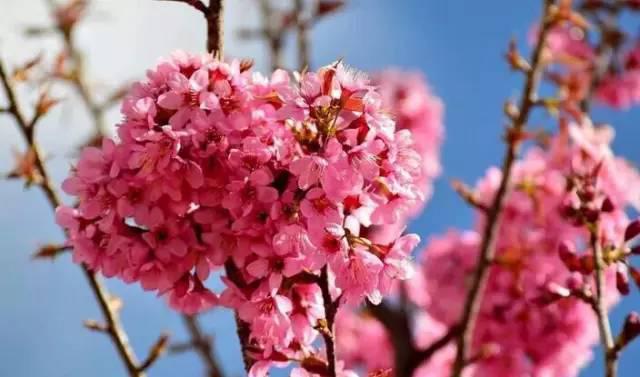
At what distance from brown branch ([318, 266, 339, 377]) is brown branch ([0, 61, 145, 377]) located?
797 mm

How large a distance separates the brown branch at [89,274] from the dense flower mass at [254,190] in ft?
2.01

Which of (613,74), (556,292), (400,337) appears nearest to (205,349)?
(400,337)

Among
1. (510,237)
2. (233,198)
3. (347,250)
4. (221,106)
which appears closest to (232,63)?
(221,106)

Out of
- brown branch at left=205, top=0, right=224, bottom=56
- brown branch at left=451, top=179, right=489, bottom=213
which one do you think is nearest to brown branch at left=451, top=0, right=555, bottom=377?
brown branch at left=451, top=179, right=489, bottom=213

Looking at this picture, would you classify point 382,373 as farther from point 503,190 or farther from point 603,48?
point 603,48

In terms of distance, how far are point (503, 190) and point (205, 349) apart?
1.44 meters

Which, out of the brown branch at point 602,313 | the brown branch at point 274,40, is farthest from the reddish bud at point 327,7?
the brown branch at point 602,313

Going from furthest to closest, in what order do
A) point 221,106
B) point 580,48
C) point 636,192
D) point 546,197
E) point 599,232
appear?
point 580,48 → point 546,197 → point 636,192 → point 599,232 → point 221,106

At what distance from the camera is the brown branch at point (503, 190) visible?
11.3ft

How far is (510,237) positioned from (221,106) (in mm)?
2605

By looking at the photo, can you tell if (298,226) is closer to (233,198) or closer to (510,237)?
(233,198)

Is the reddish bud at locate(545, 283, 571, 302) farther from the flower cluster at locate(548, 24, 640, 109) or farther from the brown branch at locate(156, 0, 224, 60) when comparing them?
the flower cluster at locate(548, 24, 640, 109)

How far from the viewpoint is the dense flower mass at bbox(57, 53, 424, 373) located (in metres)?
1.74

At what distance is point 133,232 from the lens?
187 cm
